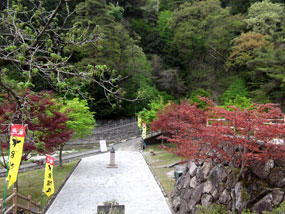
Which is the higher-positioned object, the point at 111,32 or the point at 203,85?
the point at 111,32

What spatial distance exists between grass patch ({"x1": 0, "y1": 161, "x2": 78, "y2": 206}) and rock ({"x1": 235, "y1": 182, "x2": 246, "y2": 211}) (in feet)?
21.4

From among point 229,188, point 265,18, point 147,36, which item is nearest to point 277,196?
point 229,188

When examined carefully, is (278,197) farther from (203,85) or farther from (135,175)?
(203,85)

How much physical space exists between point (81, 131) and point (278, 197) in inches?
499

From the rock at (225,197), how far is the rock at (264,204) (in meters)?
0.76

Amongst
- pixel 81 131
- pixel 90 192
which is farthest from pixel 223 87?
pixel 90 192

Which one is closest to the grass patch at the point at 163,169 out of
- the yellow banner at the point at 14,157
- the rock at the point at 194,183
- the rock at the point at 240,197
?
the rock at the point at 194,183

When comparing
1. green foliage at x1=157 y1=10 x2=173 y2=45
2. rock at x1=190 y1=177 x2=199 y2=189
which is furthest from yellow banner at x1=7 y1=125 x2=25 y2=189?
green foliage at x1=157 y1=10 x2=173 y2=45

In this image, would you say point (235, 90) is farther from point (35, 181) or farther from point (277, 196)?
point (277, 196)

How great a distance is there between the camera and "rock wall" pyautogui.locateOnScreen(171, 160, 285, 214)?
558cm

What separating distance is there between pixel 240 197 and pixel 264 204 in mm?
608

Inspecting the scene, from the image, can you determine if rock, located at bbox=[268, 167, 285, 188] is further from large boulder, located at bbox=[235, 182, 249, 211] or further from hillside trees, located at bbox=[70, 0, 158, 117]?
hillside trees, located at bbox=[70, 0, 158, 117]

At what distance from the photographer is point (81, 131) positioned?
1597cm

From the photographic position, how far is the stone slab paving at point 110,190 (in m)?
8.33
